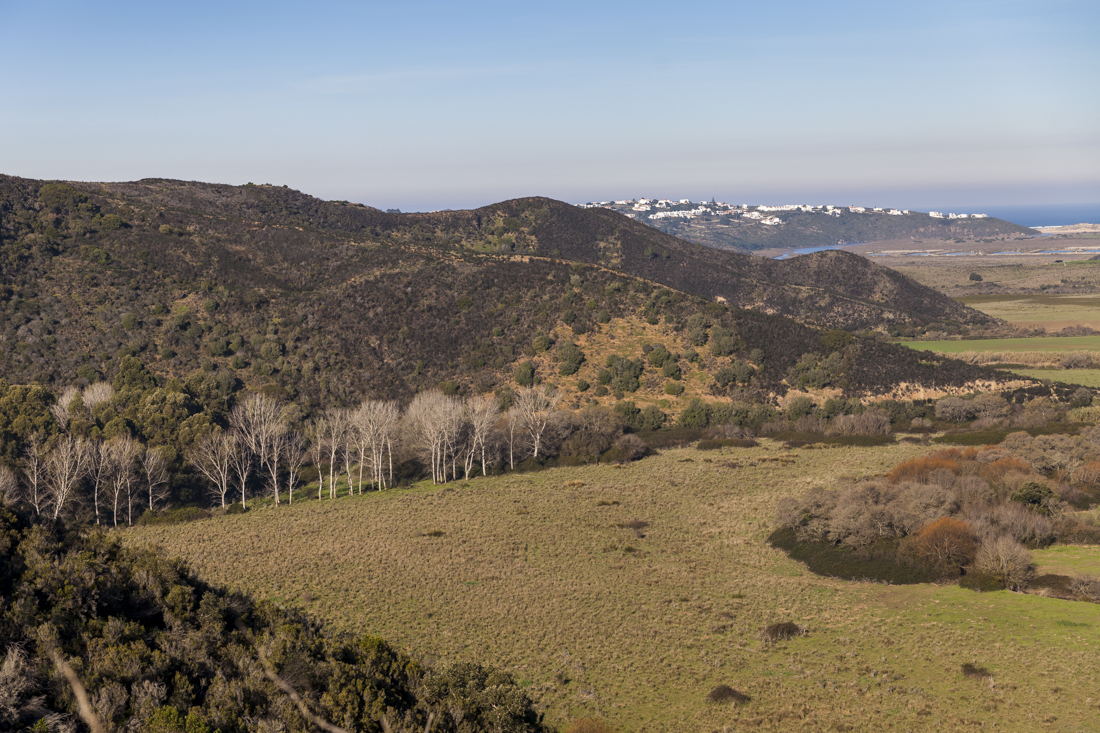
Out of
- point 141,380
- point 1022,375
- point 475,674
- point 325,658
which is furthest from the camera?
point 1022,375

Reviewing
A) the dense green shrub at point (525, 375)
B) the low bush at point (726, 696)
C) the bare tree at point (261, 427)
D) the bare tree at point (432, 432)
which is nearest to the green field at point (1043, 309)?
the dense green shrub at point (525, 375)

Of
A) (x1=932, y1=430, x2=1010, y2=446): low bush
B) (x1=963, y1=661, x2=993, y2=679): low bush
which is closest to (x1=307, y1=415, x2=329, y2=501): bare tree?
(x1=963, y1=661, x2=993, y2=679): low bush

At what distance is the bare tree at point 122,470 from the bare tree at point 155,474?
715 millimetres

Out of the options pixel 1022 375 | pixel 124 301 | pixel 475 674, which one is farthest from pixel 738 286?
pixel 475 674

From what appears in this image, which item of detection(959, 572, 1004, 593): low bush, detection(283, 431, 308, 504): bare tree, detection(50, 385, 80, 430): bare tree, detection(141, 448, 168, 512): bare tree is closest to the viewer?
detection(959, 572, 1004, 593): low bush

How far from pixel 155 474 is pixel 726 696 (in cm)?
4410

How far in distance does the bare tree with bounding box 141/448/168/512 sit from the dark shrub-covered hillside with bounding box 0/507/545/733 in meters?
28.0

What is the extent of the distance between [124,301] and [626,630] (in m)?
74.1

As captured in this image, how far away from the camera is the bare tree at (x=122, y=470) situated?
152 feet

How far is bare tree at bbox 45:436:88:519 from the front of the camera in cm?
4306

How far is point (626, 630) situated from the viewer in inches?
1114

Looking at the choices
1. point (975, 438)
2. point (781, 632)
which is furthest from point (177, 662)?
point (975, 438)

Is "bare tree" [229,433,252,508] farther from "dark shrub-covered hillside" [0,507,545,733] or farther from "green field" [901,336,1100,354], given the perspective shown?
"green field" [901,336,1100,354]

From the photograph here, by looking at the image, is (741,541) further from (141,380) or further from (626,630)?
(141,380)
